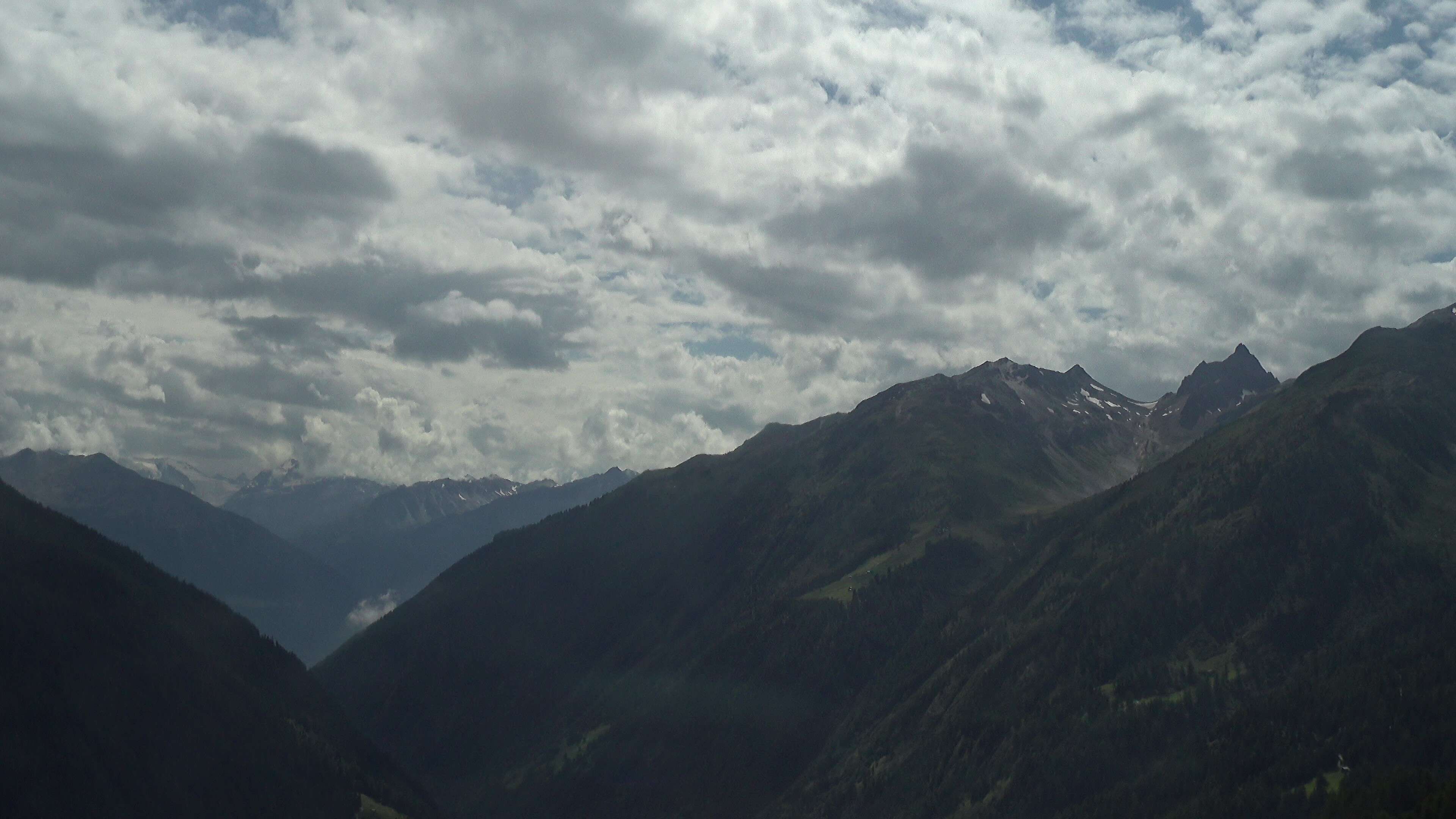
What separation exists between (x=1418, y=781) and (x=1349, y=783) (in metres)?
23.5

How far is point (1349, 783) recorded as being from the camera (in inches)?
7859

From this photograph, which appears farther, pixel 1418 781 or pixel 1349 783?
pixel 1349 783

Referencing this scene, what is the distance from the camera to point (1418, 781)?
6993 inches
